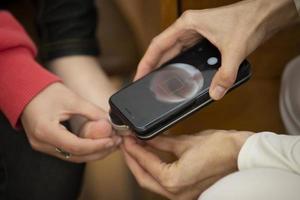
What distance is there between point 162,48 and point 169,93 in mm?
57

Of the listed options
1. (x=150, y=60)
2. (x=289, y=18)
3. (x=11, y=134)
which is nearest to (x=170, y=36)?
(x=150, y=60)

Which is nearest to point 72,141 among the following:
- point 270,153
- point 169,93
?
point 169,93

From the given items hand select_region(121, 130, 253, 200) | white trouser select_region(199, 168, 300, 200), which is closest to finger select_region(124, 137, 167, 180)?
hand select_region(121, 130, 253, 200)

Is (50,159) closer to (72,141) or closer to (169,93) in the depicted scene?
(72,141)

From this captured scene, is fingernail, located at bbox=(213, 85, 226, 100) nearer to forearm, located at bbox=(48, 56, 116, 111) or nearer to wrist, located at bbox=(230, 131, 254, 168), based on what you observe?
wrist, located at bbox=(230, 131, 254, 168)

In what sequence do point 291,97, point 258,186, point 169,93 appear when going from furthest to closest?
point 291,97, point 169,93, point 258,186

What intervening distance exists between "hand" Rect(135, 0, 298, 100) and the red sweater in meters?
0.13

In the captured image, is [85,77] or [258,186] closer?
[258,186]

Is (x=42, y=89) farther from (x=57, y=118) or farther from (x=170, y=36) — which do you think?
(x=170, y=36)

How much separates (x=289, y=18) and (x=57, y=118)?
11.9 inches

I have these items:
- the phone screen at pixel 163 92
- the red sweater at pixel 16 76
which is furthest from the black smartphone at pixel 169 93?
the red sweater at pixel 16 76

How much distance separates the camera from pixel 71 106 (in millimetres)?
611

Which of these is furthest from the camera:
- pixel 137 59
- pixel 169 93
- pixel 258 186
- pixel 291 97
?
pixel 137 59

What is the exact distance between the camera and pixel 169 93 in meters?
0.54
